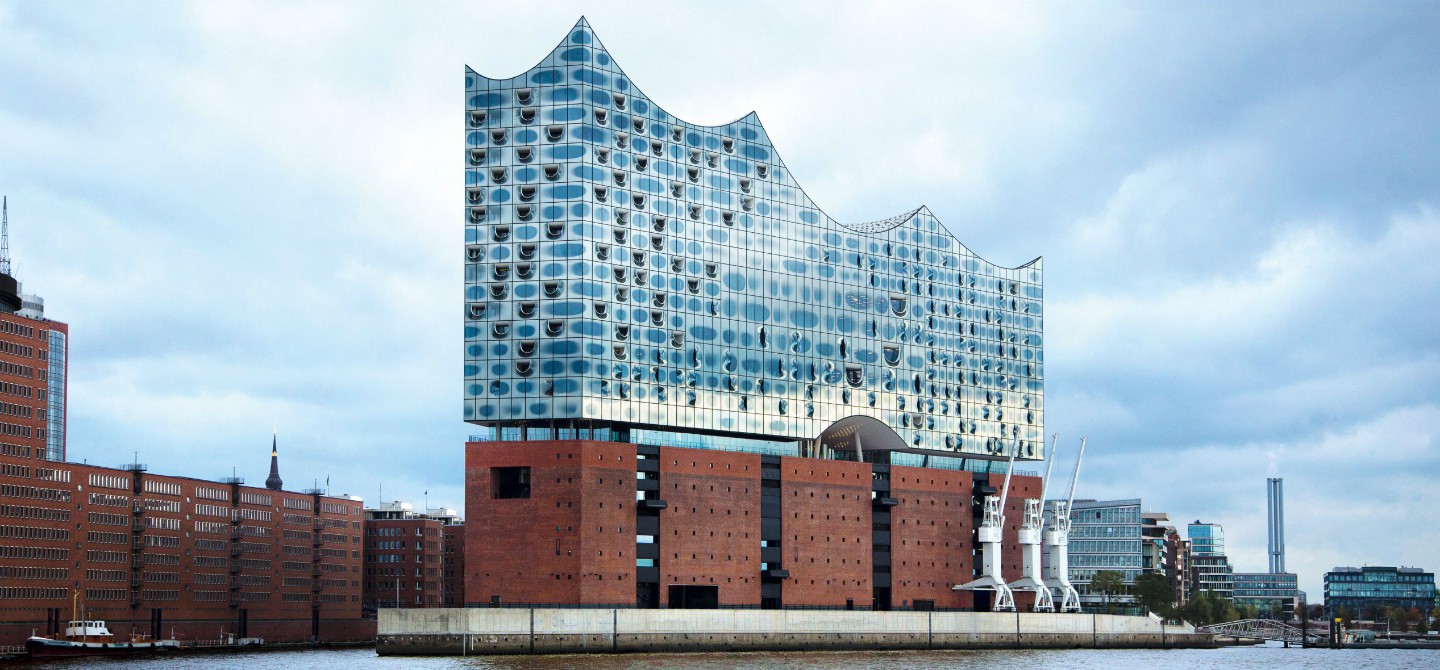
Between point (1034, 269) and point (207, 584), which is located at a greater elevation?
point (1034, 269)

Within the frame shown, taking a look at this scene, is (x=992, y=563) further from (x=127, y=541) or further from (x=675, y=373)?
(x=127, y=541)

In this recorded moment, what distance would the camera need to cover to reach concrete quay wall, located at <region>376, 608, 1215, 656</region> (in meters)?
113

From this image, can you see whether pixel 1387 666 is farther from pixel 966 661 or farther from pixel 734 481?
pixel 734 481

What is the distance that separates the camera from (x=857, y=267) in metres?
145

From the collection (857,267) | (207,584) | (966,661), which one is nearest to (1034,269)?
(857,267)

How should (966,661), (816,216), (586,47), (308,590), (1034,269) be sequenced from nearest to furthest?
1. (966,661)
2. (586,47)
3. (816,216)
4. (1034,269)
5. (308,590)

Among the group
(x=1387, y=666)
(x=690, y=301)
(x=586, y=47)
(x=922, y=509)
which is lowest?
(x=1387, y=666)

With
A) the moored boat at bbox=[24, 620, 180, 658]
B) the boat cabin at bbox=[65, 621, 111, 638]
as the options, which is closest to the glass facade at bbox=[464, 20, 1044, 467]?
the moored boat at bbox=[24, 620, 180, 658]

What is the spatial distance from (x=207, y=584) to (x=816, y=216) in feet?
267

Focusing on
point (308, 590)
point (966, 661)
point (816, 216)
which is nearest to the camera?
point (966, 661)

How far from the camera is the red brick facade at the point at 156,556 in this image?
147m

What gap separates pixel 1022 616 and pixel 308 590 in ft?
296

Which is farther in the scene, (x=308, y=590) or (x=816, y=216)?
(x=308, y=590)

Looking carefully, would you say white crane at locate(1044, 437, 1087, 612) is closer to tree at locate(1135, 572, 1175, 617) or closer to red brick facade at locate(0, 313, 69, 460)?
tree at locate(1135, 572, 1175, 617)
